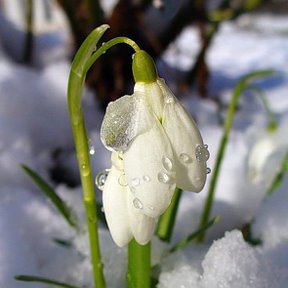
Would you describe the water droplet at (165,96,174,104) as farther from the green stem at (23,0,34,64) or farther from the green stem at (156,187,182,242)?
the green stem at (23,0,34,64)

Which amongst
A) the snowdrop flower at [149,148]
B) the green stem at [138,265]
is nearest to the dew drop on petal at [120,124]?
the snowdrop flower at [149,148]

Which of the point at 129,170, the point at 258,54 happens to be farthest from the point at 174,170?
the point at 258,54

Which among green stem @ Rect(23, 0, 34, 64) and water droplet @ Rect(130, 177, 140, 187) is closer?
water droplet @ Rect(130, 177, 140, 187)

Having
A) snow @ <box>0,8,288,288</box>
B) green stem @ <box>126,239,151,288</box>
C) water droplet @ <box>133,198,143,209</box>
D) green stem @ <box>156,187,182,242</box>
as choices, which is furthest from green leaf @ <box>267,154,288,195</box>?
water droplet @ <box>133,198,143,209</box>

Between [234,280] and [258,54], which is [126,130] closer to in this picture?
[234,280]

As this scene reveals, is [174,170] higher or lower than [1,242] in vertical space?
higher

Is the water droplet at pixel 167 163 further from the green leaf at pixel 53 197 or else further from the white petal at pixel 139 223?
the green leaf at pixel 53 197
